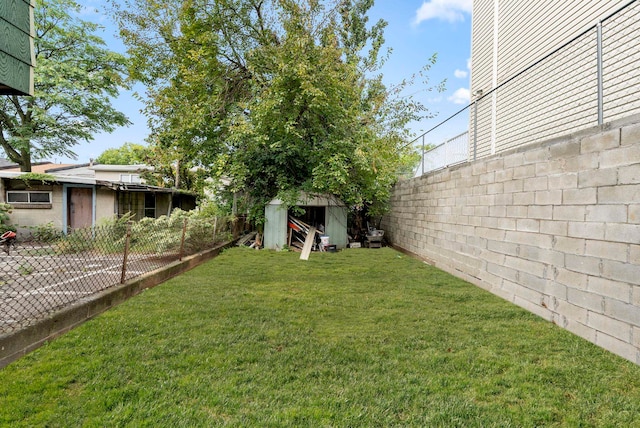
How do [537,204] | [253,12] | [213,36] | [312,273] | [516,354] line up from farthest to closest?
[253,12], [213,36], [312,273], [537,204], [516,354]

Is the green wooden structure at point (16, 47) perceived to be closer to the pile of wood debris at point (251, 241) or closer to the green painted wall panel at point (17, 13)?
the green painted wall panel at point (17, 13)

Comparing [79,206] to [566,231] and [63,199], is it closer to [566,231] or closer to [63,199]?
[63,199]

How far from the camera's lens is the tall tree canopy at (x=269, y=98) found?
8.95 meters

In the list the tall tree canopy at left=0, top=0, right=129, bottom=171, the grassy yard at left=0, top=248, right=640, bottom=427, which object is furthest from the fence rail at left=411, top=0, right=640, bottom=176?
the tall tree canopy at left=0, top=0, right=129, bottom=171

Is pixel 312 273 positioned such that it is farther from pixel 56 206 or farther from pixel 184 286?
pixel 56 206

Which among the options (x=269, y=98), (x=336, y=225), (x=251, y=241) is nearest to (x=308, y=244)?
(x=336, y=225)

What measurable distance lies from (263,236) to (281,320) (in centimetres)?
697

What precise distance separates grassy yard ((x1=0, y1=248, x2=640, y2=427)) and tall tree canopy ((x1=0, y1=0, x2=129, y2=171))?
14019 mm

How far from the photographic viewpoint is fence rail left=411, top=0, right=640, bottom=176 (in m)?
4.04

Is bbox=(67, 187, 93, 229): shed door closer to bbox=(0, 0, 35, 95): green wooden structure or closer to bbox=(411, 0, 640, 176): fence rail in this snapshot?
bbox=(0, 0, 35, 95): green wooden structure

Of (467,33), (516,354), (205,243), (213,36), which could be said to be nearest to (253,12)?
(213,36)

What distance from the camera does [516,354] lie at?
2.80 m

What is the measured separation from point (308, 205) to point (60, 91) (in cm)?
1269

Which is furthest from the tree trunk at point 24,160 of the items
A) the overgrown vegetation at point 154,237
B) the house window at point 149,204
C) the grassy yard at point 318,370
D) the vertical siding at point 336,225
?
the grassy yard at point 318,370
